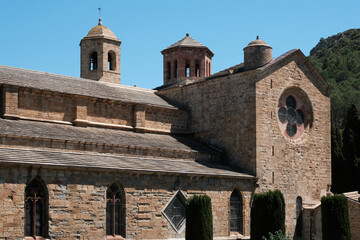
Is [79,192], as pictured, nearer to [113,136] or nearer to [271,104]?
[113,136]

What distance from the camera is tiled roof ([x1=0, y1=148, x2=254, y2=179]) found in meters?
20.6

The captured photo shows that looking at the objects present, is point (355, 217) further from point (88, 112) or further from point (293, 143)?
point (88, 112)

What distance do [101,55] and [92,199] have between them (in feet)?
49.1

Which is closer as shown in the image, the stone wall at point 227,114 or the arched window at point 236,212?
the arched window at point 236,212

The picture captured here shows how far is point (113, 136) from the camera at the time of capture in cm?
2712

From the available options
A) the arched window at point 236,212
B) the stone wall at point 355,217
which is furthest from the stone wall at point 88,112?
the stone wall at point 355,217

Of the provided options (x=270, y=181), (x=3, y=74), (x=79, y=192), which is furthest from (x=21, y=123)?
(x=270, y=181)

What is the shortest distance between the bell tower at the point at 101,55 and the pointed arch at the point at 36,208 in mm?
15009

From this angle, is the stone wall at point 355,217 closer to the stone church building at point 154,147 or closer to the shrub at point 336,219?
the stone church building at point 154,147

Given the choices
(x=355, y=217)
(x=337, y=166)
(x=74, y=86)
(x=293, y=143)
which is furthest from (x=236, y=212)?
(x=337, y=166)

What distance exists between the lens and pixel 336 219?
2527 centimetres

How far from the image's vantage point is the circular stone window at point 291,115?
100 feet

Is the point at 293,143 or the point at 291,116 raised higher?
the point at 291,116

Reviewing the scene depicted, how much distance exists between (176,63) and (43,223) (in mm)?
18956
